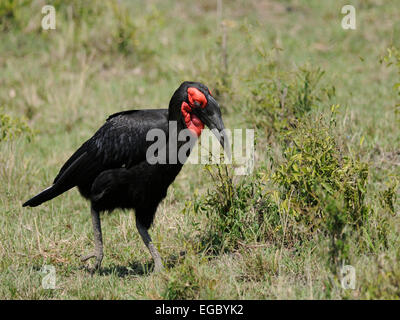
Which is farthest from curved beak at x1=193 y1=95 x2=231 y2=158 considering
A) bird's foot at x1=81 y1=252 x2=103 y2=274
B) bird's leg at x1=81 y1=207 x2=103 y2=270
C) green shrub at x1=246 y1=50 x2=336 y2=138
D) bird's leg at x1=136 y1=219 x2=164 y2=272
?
green shrub at x1=246 y1=50 x2=336 y2=138

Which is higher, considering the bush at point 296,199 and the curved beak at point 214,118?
the curved beak at point 214,118

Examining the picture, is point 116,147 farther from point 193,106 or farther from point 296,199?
point 296,199

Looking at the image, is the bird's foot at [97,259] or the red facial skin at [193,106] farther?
the bird's foot at [97,259]

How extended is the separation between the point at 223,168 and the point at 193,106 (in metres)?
0.61

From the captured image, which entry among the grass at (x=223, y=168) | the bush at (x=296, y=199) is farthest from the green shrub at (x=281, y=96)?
the bush at (x=296, y=199)

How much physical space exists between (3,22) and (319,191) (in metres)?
7.56

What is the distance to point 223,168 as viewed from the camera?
457 cm

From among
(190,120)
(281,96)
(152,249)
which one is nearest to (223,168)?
(190,120)

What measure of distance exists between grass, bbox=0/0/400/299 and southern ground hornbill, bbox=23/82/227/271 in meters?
0.27

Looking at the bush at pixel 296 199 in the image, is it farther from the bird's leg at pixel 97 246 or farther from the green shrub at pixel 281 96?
the green shrub at pixel 281 96

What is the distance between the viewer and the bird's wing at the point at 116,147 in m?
4.30
